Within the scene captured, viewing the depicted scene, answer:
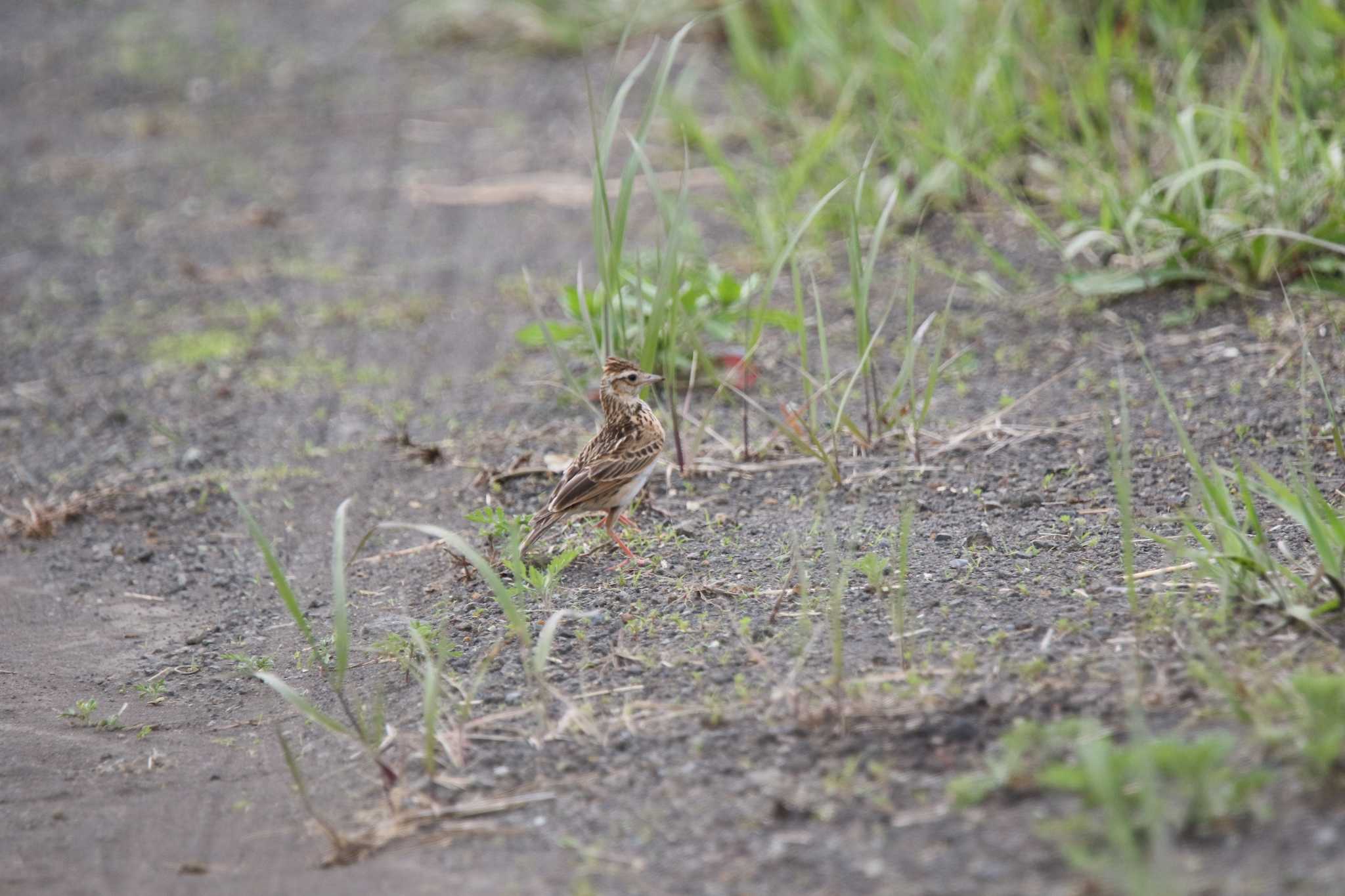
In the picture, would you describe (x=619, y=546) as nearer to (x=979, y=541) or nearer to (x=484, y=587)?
(x=484, y=587)

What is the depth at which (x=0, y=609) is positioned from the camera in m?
4.75

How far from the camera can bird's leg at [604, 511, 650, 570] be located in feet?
14.4

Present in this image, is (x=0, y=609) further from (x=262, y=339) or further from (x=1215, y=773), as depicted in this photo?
(x=1215, y=773)

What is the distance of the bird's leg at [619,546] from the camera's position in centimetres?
439

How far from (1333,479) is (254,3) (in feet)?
42.7

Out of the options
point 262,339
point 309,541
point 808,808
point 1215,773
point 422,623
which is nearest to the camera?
point 1215,773

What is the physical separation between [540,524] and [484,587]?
27 centimetres

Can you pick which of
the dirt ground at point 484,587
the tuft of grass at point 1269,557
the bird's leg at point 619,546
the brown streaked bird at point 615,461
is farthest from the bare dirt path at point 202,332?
the tuft of grass at point 1269,557

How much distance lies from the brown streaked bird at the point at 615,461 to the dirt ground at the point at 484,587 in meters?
0.19

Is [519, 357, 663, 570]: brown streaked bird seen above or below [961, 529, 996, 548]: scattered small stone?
above

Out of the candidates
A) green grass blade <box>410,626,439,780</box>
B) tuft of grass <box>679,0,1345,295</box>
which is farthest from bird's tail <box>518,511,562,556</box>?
tuft of grass <box>679,0,1345,295</box>

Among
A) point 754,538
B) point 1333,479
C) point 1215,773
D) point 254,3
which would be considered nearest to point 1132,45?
point 1333,479

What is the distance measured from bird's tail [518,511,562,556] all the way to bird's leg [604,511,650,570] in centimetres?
19

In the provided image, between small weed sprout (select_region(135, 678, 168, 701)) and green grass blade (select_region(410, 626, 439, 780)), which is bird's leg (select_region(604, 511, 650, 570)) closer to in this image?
green grass blade (select_region(410, 626, 439, 780))
